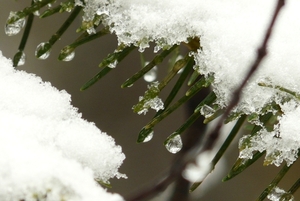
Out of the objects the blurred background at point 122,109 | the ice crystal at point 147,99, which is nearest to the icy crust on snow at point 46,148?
the ice crystal at point 147,99

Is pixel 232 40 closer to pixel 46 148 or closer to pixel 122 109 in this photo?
pixel 46 148

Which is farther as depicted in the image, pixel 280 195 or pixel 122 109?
pixel 122 109

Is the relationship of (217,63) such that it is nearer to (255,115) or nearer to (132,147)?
(255,115)

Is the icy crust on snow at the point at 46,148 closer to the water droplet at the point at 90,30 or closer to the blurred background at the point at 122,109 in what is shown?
the water droplet at the point at 90,30

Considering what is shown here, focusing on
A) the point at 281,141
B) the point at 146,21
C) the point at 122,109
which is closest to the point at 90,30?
the point at 146,21

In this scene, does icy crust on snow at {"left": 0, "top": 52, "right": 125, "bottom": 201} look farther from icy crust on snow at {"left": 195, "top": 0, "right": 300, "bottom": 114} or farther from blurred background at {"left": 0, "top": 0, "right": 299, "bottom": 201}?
blurred background at {"left": 0, "top": 0, "right": 299, "bottom": 201}

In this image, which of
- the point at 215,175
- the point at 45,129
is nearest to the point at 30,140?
the point at 45,129

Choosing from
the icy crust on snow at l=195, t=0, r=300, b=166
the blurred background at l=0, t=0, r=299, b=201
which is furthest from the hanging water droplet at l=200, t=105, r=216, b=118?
the blurred background at l=0, t=0, r=299, b=201
